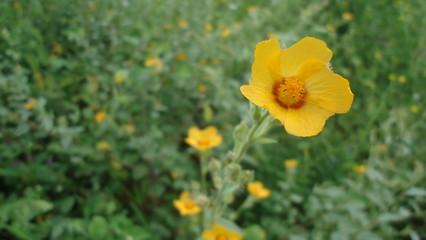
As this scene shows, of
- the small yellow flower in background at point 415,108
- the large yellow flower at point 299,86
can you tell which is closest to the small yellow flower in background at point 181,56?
the large yellow flower at point 299,86

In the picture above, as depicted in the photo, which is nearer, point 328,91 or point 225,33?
point 328,91

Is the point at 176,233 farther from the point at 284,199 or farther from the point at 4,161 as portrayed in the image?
the point at 4,161

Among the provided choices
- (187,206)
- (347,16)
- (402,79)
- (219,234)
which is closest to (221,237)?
(219,234)

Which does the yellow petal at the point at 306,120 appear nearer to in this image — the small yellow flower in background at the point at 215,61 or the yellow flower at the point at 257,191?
the yellow flower at the point at 257,191

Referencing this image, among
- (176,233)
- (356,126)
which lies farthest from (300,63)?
(356,126)

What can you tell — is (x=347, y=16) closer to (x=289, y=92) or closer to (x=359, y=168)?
(x=359, y=168)

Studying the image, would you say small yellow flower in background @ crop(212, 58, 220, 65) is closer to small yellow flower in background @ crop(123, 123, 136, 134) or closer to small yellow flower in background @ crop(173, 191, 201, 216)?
small yellow flower in background @ crop(123, 123, 136, 134)
